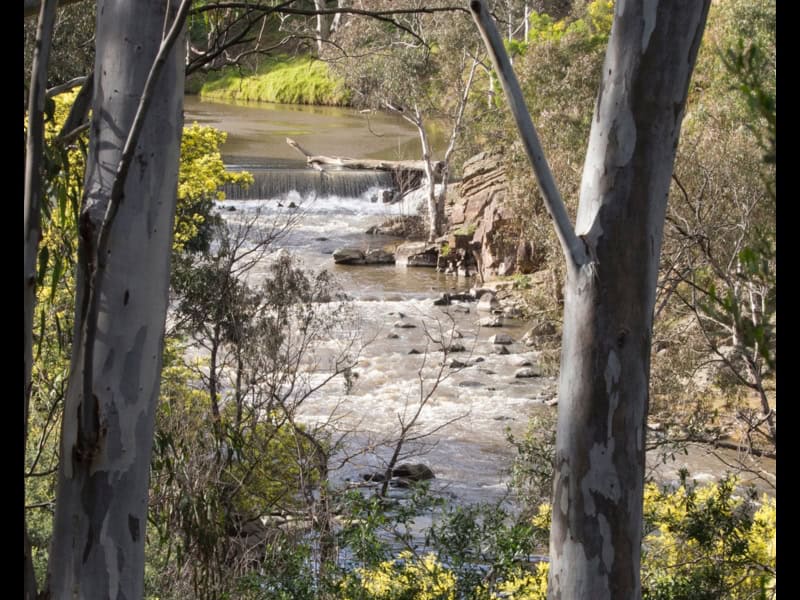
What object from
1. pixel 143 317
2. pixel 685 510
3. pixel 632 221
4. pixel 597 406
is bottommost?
pixel 685 510

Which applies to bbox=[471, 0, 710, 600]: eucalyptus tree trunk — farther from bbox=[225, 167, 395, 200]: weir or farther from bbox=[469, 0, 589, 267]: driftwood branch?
bbox=[225, 167, 395, 200]: weir

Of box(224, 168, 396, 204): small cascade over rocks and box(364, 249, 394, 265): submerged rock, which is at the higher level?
box(224, 168, 396, 204): small cascade over rocks

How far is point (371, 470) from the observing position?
939 cm

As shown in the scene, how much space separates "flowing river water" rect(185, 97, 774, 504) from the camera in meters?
10.0

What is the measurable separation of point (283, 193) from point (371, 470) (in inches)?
465

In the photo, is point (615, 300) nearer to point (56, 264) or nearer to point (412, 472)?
point (56, 264)

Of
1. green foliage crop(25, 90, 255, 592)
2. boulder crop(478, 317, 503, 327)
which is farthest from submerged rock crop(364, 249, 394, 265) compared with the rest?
green foliage crop(25, 90, 255, 592)

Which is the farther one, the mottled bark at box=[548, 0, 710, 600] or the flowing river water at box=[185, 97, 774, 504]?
the flowing river water at box=[185, 97, 774, 504]

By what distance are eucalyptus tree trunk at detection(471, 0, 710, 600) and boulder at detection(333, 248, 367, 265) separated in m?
14.8

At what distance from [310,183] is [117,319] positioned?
745 inches

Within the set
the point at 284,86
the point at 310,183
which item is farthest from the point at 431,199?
the point at 284,86

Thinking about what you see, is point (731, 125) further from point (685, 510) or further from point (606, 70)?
point (606, 70)

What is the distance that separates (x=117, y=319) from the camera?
7.02 feet
